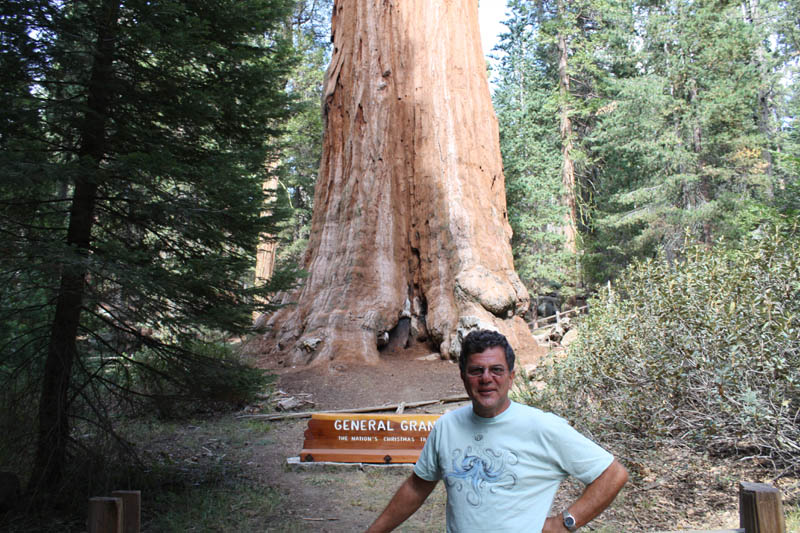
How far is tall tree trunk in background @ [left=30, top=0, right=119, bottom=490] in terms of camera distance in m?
4.72

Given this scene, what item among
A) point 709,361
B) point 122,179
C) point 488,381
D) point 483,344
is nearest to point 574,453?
point 488,381

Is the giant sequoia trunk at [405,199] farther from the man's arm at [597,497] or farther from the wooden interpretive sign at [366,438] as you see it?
the man's arm at [597,497]

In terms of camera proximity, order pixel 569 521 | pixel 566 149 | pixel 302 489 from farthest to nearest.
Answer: pixel 566 149
pixel 302 489
pixel 569 521

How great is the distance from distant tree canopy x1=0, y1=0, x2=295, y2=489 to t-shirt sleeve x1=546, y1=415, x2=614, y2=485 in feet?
12.0

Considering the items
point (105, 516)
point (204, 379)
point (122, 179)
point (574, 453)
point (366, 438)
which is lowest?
point (366, 438)

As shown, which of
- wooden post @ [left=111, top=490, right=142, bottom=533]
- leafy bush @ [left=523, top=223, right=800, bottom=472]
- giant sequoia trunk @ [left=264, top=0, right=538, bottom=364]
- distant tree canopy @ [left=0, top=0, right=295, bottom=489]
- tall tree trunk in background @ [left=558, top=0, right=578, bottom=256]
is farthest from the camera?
tall tree trunk in background @ [left=558, top=0, right=578, bottom=256]

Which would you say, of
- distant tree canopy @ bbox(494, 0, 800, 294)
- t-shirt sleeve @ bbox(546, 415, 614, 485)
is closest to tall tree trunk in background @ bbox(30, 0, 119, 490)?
t-shirt sleeve @ bbox(546, 415, 614, 485)

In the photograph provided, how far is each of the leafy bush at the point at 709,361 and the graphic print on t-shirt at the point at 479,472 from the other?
9.88 feet

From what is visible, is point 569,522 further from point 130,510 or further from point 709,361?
point 709,361

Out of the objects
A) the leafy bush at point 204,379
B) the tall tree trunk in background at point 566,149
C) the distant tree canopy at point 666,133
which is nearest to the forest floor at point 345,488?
the leafy bush at point 204,379

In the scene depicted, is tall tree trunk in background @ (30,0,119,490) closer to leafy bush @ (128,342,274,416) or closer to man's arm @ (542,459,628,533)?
leafy bush @ (128,342,274,416)

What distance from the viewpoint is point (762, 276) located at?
4.68 metres

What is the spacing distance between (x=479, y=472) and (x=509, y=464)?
0.11 m

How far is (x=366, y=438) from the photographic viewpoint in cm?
656
